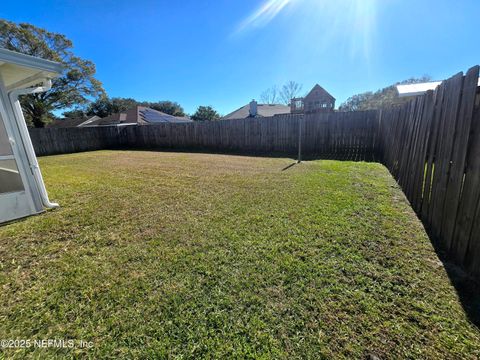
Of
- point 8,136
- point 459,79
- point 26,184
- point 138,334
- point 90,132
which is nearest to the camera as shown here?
point 138,334

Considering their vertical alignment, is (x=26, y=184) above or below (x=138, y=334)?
above

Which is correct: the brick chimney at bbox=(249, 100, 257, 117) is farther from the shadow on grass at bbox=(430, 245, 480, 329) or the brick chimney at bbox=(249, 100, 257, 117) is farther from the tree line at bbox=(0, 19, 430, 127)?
the shadow on grass at bbox=(430, 245, 480, 329)

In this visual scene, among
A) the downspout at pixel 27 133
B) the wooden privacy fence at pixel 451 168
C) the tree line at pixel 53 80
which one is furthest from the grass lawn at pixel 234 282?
the tree line at pixel 53 80

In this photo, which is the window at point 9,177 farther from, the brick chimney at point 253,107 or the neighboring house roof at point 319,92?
the neighboring house roof at point 319,92

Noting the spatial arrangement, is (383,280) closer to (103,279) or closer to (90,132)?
(103,279)

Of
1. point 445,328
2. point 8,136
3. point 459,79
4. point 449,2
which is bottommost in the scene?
point 445,328

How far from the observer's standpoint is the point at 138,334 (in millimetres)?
1499

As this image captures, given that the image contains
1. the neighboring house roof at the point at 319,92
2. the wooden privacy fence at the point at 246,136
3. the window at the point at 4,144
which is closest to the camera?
the window at the point at 4,144

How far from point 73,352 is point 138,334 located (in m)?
0.40

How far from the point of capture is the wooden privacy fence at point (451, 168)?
1935 mm

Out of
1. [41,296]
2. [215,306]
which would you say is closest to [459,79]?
[215,306]

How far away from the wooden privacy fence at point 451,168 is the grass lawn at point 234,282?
230mm

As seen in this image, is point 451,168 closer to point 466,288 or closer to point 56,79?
point 466,288

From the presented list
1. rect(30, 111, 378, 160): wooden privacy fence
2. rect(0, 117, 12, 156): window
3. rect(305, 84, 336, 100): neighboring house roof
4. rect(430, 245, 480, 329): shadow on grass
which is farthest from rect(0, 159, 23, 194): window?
rect(305, 84, 336, 100): neighboring house roof
